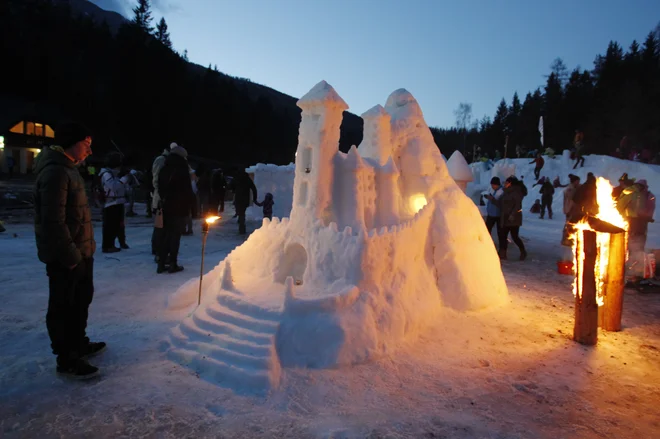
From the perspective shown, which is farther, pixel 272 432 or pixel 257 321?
pixel 257 321

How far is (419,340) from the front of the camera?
191 inches

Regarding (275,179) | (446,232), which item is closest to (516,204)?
(446,232)

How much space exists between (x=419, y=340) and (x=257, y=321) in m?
1.92

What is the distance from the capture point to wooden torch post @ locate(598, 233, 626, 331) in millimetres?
5434

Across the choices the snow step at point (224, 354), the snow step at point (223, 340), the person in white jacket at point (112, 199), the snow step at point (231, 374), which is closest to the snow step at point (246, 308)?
the snow step at point (223, 340)

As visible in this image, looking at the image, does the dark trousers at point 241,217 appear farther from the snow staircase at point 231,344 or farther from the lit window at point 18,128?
Result: the lit window at point 18,128

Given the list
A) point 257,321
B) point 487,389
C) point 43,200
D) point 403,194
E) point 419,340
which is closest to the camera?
point 43,200

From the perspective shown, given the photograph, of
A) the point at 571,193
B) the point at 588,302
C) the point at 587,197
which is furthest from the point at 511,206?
the point at 588,302

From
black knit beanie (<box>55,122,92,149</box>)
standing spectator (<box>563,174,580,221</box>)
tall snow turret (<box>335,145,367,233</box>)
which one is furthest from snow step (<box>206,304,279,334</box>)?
standing spectator (<box>563,174,580,221</box>)

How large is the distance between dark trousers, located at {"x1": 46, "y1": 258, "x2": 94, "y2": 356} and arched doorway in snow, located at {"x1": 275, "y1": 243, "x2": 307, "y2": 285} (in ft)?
7.41

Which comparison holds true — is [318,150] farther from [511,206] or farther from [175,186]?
[511,206]

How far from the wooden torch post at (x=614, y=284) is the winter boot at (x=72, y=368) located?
6120 millimetres

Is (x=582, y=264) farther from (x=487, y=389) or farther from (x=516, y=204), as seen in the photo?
(x=516, y=204)

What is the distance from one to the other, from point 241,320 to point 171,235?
3553 millimetres
